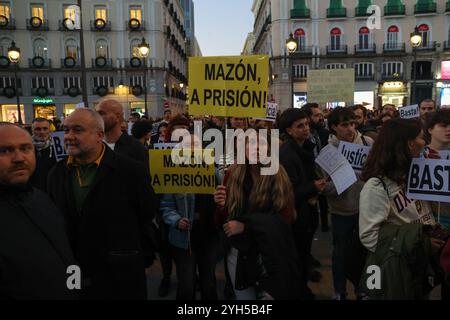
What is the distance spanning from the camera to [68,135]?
2936 millimetres

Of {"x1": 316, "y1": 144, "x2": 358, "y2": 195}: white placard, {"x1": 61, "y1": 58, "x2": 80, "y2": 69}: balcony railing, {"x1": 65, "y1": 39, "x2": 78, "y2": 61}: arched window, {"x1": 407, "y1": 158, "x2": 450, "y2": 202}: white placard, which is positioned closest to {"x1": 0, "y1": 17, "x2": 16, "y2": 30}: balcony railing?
{"x1": 65, "y1": 39, "x2": 78, "y2": 61}: arched window

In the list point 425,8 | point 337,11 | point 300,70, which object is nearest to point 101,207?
point 300,70

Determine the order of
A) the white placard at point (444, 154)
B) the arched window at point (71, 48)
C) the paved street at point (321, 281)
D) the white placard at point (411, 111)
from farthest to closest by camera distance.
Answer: the arched window at point (71, 48) < the white placard at point (411, 111) < the paved street at point (321, 281) < the white placard at point (444, 154)

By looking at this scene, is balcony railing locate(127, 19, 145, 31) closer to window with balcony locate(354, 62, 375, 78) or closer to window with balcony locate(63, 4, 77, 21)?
window with balcony locate(63, 4, 77, 21)

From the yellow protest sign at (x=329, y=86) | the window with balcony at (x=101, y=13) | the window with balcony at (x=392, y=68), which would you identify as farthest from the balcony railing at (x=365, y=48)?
the yellow protest sign at (x=329, y=86)

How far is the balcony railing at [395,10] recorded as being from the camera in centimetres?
4284

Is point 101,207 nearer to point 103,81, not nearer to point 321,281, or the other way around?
point 321,281

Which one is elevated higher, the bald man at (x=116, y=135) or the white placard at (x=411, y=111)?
the white placard at (x=411, y=111)

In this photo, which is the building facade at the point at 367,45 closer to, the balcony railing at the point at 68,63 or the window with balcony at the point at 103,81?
the window with balcony at the point at 103,81

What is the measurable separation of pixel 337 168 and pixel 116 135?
240cm

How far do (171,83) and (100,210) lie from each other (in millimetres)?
46280

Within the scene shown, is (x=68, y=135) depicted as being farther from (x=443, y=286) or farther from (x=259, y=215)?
(x=443, y=286)

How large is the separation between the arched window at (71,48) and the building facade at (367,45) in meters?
20.1
